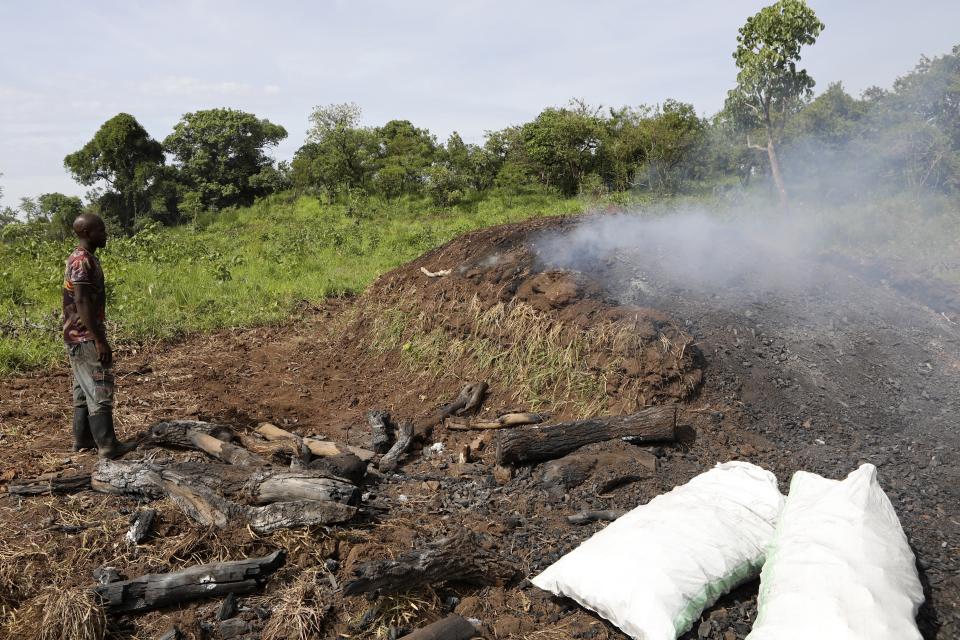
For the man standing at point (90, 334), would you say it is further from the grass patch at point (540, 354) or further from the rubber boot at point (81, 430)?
the grass patch at point (540, 354)

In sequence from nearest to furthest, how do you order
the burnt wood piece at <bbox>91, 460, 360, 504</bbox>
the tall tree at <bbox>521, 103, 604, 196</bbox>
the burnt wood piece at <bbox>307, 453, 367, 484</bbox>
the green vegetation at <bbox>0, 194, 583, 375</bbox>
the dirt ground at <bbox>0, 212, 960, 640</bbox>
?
the dirt ground at <bbox>0, 212, 960, 640</bbox> < the burnt wood piece at <bbox>91, 460, 360, 504</bbox> < the burnt wood piece at <bbox>307, 453, 367, 484</bbox> < the green vegetation at <bbox>0, 194, 583, 375</bbox> < the tall tree at <bbox>521, 103, 604, 196</bbox>

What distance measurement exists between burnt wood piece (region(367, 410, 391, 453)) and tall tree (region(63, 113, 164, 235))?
21.5m

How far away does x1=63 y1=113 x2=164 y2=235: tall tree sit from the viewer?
2248cm

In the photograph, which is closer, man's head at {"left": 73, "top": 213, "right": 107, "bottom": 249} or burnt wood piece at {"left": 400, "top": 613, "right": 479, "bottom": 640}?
burnt wood piece at {"left": 400, "top": 613, "right": 479, "bottom": 640}

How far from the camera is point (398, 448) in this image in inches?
198

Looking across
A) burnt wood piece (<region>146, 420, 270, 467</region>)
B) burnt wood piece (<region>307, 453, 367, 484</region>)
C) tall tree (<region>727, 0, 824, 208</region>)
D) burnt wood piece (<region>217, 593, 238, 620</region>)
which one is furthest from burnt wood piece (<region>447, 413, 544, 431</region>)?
tall tree (<region>727, 0, 824, 208</region>)

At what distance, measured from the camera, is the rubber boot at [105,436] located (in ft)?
14.5

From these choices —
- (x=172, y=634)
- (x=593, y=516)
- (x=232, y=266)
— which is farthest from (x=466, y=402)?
(x=232, y=266)

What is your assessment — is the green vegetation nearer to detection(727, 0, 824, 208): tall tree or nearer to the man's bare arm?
the man's bare arm

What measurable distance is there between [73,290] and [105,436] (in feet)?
3.47

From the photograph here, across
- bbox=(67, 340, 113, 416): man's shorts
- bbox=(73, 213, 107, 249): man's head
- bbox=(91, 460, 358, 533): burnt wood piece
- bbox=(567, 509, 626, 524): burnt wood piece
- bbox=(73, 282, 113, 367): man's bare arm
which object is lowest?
bbox=(567, 509, 626, 524): burnt wood piece

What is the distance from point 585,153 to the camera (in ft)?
67.1

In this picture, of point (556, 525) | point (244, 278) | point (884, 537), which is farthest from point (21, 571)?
point (244, 278)

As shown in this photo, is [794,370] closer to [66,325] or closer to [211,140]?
[66,325]
